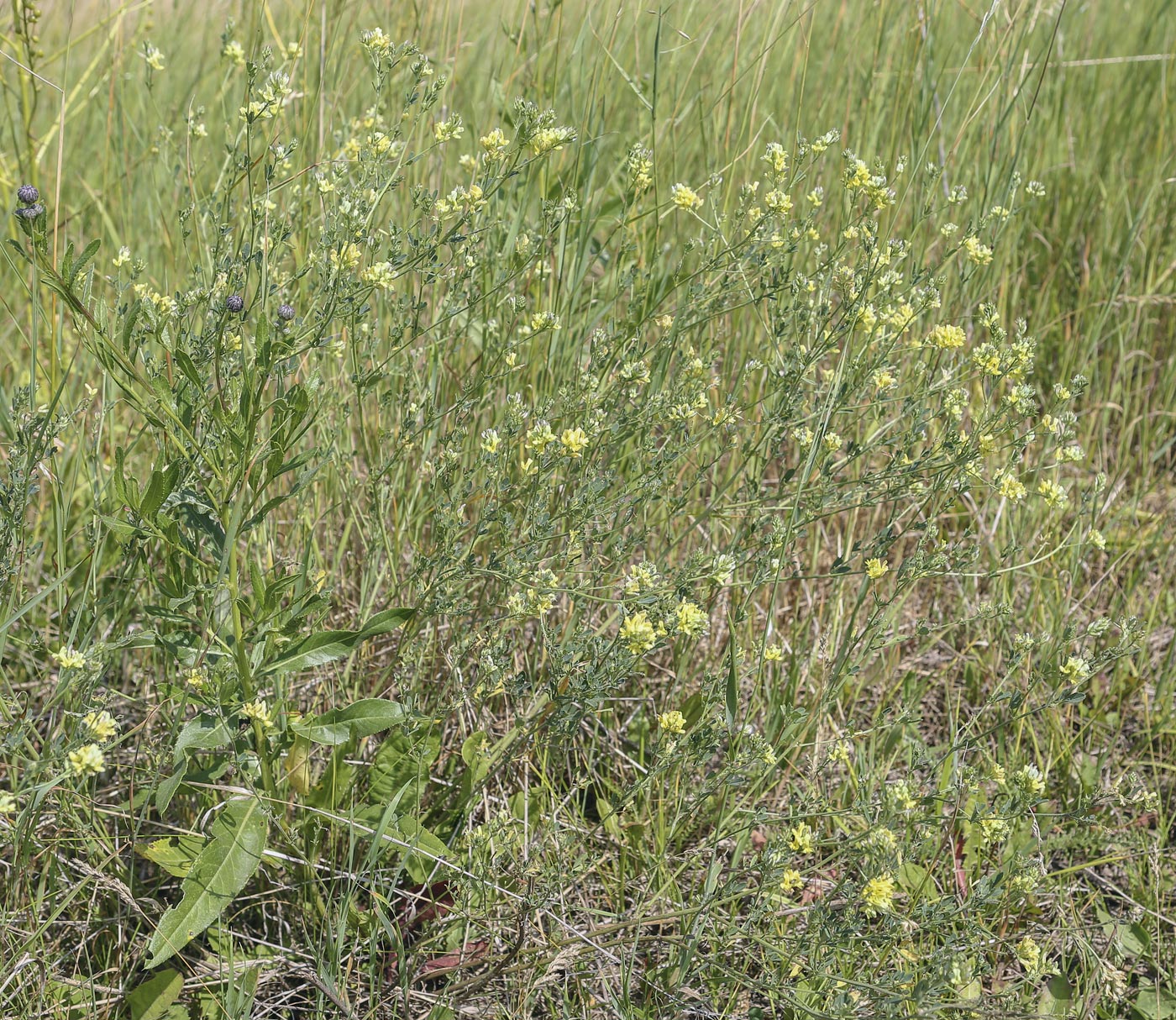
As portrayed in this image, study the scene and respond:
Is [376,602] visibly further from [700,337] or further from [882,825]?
[882,825]

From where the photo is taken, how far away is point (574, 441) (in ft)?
5.78

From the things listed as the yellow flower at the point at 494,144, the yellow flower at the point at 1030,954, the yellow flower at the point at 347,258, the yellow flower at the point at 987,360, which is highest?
the yellow flower at the point at 494,144

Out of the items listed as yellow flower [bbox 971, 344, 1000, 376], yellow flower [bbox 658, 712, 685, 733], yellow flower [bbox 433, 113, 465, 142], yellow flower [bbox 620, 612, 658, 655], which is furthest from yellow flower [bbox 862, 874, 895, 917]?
yellow flower [bbox 433, 113, 465, 142]

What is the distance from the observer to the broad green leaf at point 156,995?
1665 mm

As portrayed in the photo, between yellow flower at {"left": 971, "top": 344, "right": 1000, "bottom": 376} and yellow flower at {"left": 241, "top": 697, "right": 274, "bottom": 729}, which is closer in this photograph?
yellow flower at {"left": 241, "top": 697, "right": 274, "bottom": 729}

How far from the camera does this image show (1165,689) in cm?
244

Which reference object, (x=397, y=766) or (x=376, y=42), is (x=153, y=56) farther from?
(x=397, y=766)

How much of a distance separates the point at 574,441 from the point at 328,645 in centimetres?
52

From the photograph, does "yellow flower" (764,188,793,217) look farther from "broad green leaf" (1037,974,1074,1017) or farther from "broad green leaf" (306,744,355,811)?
"broad green leaf" (1037,974,1074,1017)

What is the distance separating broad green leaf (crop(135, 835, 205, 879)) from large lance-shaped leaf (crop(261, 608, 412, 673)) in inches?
13.0

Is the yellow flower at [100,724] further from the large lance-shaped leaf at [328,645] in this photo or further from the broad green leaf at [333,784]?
the broad green leaf at [333,784]

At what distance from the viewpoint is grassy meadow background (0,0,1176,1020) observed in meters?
1.67

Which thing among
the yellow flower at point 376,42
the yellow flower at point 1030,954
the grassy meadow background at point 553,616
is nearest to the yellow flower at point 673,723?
the grassy meadow background at point 553,616

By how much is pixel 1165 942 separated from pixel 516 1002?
123 cm
